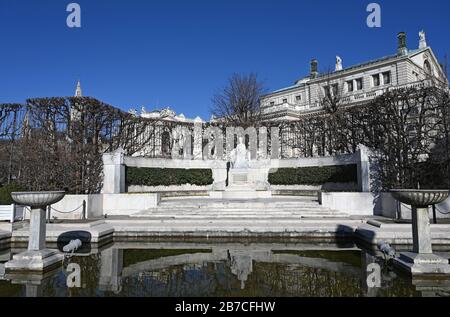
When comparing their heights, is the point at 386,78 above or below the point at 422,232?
above

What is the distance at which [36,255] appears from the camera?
677 centimetres

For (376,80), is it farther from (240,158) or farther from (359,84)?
(240,158)

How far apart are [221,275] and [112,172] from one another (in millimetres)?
12152

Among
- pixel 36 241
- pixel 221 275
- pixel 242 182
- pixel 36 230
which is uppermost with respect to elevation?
pixel 242 182

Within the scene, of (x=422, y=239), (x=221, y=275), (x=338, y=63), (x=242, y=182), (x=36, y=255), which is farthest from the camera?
(x=338, y=63)

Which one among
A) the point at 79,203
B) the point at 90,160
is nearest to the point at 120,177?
the point at 90,160

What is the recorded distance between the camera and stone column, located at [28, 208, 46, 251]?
7012mm

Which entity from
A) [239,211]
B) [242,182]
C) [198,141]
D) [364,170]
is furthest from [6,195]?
[364,170]

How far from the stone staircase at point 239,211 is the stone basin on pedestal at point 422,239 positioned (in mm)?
5990

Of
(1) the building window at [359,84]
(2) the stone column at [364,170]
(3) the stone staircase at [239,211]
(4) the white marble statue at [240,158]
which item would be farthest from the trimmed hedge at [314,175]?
(1) the building window at [359,84]

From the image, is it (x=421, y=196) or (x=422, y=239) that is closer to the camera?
(x=421, y=196)

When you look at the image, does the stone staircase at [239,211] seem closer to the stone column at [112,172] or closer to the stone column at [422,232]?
the stone column at [112,172]

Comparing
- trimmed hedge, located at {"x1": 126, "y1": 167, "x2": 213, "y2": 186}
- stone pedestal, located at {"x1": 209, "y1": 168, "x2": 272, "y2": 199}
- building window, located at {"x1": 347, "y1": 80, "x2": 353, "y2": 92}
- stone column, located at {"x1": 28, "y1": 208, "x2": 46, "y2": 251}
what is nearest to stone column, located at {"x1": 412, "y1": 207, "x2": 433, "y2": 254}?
stone column, located at {"x1": 28, "y1": 208, "x2": 46, "y2": 251}

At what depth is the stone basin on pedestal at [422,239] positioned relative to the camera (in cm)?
606
